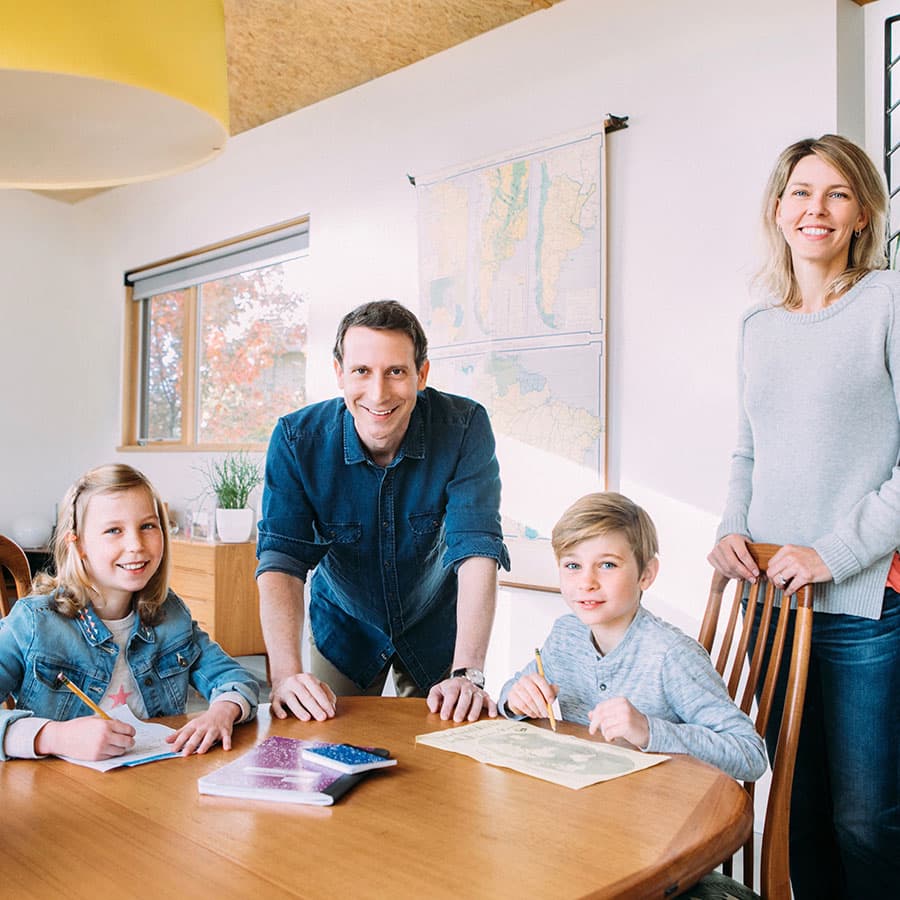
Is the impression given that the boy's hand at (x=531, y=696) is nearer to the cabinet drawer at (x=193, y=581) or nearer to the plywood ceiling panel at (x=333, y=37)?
the plywood ceiling panel at (x=333, y=37)

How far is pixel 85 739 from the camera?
1229mm

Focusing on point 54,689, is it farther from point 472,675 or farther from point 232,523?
point 232,523

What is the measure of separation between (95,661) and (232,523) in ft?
9.71

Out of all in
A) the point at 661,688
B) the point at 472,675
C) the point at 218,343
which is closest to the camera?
the point at 661,688

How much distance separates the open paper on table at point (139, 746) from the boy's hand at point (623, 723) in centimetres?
58

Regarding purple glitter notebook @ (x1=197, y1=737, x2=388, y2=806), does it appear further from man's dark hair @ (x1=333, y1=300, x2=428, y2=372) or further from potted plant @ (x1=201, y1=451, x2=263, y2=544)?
potted plant @ (x1=201, y1=451, x2=263, y2=544)

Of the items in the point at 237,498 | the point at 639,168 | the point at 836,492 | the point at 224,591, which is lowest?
the point at 224,591

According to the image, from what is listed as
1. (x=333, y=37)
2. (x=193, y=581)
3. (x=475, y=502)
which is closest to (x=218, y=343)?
(x=193, y=581)

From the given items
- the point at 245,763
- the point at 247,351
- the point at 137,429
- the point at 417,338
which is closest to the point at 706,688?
the point at 245,763

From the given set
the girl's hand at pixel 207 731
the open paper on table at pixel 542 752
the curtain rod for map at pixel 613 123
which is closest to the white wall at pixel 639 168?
the curtain rod for map at pixel 613 123

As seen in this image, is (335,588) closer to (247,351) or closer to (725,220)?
(725,220)

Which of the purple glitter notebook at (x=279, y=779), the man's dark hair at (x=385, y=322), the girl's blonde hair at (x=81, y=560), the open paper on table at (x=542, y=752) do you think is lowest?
the open paper on table at (x=542, y=752)

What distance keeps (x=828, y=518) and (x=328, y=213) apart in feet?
10.2

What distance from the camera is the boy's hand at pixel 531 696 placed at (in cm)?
142
